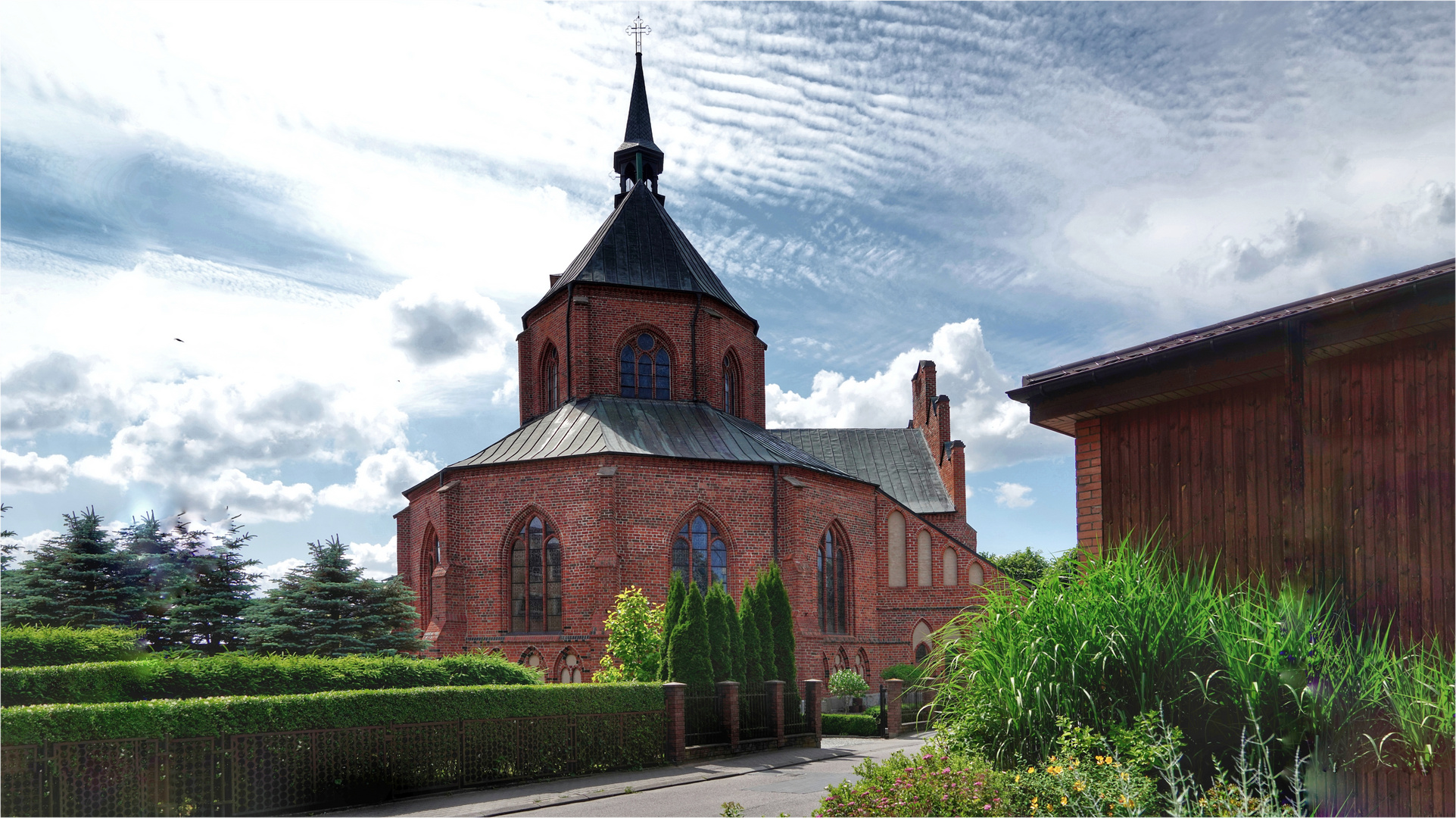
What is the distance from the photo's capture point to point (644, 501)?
90.8 ft

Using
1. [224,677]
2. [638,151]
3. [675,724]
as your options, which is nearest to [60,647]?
[224,677]

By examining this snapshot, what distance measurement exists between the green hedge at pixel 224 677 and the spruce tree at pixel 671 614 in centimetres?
382

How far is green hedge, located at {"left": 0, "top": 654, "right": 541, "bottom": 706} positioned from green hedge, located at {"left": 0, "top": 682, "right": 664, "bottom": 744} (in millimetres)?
1173

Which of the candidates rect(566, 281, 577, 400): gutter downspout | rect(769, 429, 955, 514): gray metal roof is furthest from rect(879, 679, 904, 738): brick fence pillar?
rect(769, 429, 955, 514): gray metal roof

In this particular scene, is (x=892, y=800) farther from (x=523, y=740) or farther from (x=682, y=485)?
(x=682, y=485)

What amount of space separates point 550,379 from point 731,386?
661 cm

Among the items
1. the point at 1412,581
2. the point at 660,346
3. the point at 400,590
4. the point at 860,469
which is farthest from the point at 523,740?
the point at 860,469

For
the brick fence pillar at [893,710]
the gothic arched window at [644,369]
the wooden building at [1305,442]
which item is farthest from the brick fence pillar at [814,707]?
the wooden building at [1305,442]

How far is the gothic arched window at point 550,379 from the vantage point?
34.4 meters

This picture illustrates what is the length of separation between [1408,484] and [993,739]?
429cm

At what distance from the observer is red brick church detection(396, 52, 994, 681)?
90.6ft

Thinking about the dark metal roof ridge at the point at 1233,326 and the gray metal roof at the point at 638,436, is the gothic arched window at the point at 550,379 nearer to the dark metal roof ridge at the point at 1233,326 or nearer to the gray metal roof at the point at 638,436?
the gray metal roof at the point at 638,436

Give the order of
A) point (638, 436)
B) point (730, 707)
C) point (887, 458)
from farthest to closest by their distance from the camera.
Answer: point (887, 458)
point (638, 436)
point (730, 707)

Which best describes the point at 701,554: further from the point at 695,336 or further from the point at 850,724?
the point at 695,336
